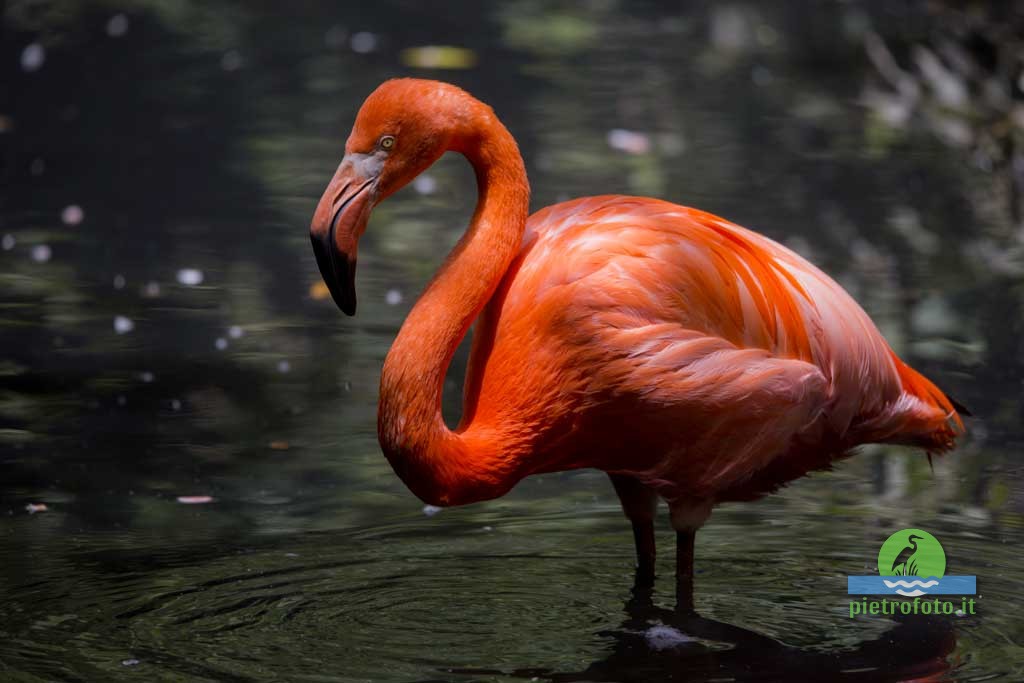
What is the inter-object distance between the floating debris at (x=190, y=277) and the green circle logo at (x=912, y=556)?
405 centimetres

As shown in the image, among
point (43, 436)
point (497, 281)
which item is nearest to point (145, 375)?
point (43, 436)

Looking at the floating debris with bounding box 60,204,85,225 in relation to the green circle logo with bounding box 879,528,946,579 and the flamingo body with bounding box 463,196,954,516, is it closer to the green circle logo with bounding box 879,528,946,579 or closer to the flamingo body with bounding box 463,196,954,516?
the flamingo body with bounding box 463,196,954,516

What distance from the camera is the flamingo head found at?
4227 millimetres

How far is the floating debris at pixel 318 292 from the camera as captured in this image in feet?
26.7

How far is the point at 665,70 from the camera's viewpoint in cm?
1278

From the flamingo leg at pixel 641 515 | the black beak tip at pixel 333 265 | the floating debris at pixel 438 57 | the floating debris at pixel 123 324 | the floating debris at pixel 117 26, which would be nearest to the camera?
the black beak tip at pixel 333 265

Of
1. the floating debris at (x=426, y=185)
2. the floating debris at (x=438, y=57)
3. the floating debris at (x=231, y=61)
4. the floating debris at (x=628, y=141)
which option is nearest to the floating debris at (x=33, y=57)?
the floating debris at (x=231, y=61)

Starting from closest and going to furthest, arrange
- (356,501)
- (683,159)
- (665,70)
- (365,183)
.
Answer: (365,183) < (356,501) < (683,159) < (665,70)

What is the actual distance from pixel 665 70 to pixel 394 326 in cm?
574

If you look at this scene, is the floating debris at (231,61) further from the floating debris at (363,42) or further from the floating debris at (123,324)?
the floating debris at (123,324)

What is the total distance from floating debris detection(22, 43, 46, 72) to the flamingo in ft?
26.5

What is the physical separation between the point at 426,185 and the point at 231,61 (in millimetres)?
3118

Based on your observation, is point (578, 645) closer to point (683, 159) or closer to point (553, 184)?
point (553, 184)

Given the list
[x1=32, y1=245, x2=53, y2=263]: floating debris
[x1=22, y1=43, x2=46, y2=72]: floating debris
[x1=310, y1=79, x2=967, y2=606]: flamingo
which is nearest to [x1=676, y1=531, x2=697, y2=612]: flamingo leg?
[x1=310, y1=79, x2=967, y2=606]: flamingo
